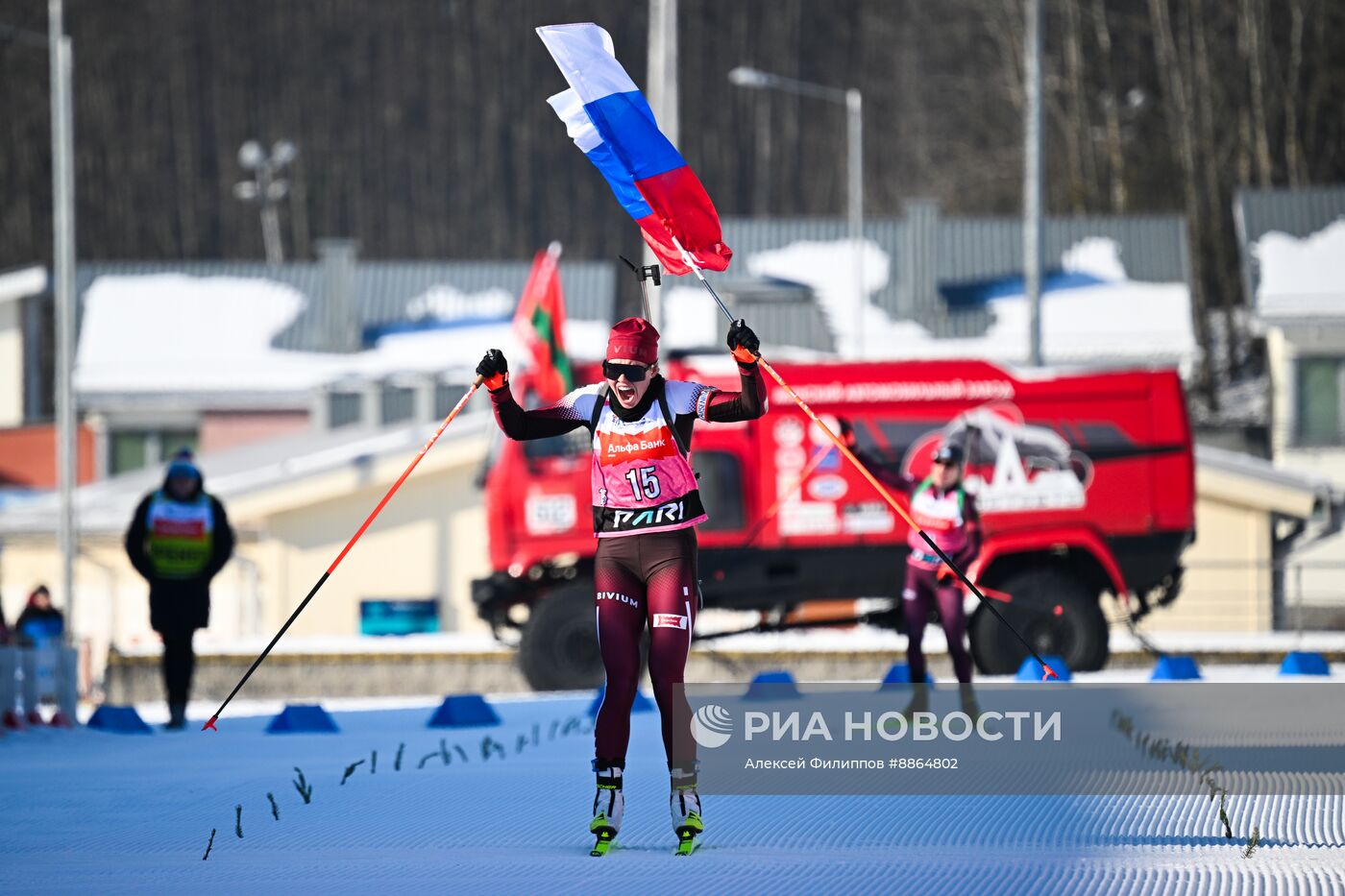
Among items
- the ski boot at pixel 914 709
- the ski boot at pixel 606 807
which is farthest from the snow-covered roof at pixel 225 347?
the ski boot at pixel 606 807

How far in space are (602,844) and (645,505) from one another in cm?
115

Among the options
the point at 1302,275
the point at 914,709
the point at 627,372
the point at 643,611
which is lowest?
the point at 914,709

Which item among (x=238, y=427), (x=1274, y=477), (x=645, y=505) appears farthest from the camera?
(x=238, y=427)

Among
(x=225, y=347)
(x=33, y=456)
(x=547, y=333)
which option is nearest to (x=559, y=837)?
(x=547, y=333)

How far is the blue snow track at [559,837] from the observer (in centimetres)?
639

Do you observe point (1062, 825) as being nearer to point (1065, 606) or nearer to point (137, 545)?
point (137, 545)

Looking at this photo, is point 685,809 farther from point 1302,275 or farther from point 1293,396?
point 1302,275

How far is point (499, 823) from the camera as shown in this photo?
798 centimetres

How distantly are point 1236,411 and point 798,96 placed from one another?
38289mm

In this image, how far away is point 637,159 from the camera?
9406mm

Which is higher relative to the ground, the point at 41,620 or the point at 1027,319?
the point at 1027,319

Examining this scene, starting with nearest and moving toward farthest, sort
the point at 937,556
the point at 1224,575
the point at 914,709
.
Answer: the point at 914,709 < the point at 937,556 < the point at 1224,575

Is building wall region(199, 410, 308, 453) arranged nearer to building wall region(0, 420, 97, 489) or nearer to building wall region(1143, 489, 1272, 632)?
building wall region(0, 420, 97, 489)

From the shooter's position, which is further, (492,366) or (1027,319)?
(1027,319)
